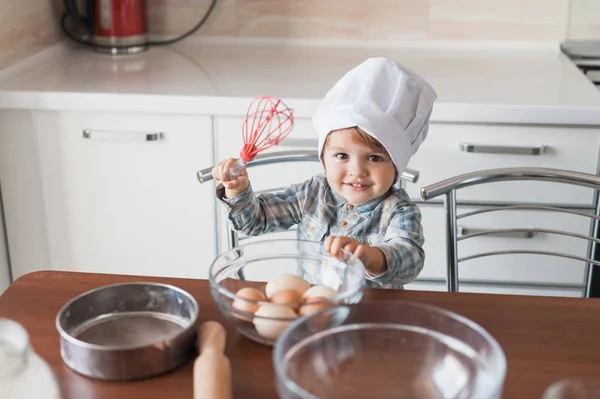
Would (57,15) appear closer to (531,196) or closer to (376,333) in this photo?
(531,196)

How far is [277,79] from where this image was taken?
2.02m

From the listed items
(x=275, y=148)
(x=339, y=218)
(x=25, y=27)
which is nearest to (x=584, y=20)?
(x=275, y=148)

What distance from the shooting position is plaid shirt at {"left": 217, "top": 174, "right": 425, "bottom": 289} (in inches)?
47.3

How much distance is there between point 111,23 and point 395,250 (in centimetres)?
142

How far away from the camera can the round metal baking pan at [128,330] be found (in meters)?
0.87

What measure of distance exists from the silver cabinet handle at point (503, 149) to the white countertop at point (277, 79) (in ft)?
0.21

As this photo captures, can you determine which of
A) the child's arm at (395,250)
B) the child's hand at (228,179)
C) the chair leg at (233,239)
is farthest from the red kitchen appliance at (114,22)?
the child's arm at (395,250)

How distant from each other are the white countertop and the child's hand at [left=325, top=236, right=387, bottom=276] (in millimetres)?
752

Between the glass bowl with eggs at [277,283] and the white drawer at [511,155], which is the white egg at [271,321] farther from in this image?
the white drawer at [511,155]

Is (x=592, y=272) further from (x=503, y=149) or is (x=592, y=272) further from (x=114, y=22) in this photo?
(x=114, y=22)

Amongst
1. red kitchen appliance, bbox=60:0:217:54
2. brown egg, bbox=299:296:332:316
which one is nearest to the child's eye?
brown egg, bbox=299:296:332:316

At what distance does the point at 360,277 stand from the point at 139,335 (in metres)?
0.27

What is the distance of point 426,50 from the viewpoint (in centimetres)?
237

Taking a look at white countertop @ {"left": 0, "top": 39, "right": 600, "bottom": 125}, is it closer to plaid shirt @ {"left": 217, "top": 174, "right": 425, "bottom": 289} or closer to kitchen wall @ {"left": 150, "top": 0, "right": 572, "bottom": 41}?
kitchen wall @ {"left": 150, "top": 0, "right": 572, "bottom": 41}
